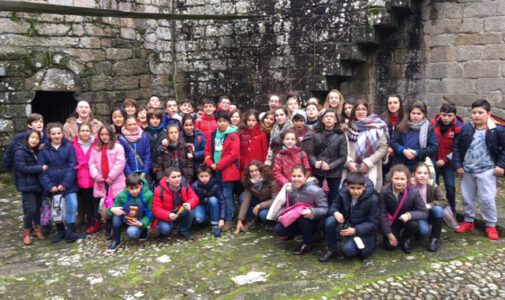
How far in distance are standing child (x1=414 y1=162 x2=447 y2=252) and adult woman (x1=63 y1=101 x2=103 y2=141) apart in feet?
12.5

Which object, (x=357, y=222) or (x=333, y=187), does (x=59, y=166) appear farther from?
(x=357, y=222)

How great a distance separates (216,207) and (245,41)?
13.8 ft

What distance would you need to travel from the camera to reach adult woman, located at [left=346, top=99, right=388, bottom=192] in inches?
183

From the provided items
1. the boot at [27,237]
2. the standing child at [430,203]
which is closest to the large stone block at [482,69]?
the standing child at [430,203]

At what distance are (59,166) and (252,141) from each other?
7.57ft

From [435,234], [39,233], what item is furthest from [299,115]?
[39,233]

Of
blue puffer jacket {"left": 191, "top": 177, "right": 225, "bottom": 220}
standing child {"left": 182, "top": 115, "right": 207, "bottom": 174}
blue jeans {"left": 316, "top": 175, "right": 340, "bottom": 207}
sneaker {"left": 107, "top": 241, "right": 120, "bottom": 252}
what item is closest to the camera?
sneaker {"left": 107, "top": 241, "right": 120, "bottom": 252}

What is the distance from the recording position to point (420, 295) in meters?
3.49

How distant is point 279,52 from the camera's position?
25.5ft

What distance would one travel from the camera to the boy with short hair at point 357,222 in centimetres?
409

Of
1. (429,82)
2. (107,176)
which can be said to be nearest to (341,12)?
(429,82)

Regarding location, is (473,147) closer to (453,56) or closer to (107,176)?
(453,56)

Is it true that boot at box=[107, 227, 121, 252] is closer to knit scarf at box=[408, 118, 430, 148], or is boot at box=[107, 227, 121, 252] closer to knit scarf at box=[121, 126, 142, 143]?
knit scarf at box=[121, 126, 142, 143]

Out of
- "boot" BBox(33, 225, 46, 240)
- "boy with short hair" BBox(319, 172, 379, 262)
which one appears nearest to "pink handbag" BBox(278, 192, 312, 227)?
"boy with short hair" BBox(319, 172, 379, 262)
